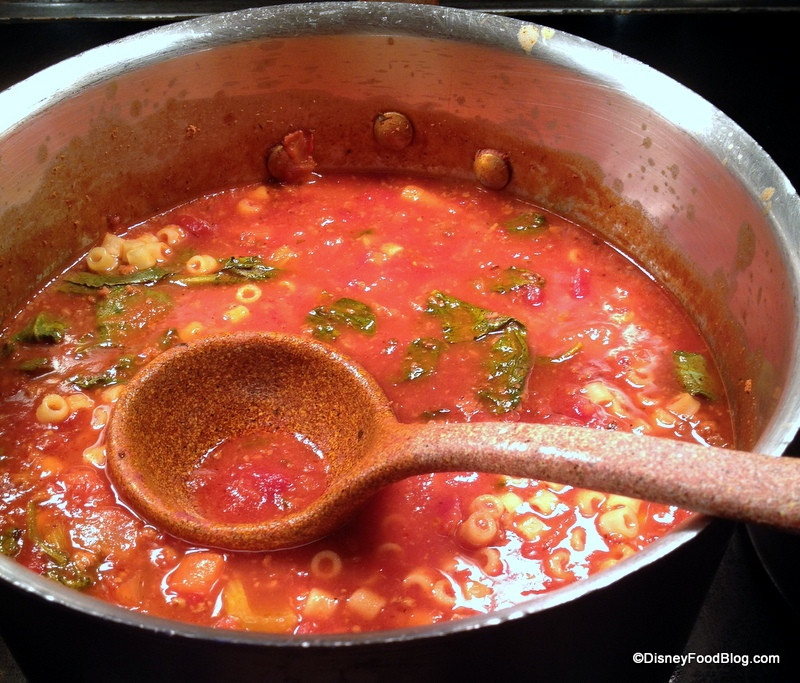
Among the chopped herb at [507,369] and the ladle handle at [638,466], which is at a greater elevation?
the ladle handle at [638,466]

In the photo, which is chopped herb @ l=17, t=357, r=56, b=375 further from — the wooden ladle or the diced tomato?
the diced tomato

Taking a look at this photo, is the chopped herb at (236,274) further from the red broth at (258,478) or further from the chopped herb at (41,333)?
the red broth at (258,478)

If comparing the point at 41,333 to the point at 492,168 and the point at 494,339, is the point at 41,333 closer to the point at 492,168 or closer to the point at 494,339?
the point at 494,339

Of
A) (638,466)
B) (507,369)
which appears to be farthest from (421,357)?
(638,466)

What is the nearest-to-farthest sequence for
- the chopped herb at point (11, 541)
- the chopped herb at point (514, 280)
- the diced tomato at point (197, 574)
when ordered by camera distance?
1. the diced tomato at point (197, 574)
2. the chopped herb at point (11, 541)
3. the chopped herb at point (514, 280)

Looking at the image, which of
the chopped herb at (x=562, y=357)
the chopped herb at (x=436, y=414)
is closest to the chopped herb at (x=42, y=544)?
the chopped herb at (x=436, y=414)

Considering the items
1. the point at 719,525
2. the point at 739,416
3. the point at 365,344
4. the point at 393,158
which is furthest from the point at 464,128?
the point at 719,525
